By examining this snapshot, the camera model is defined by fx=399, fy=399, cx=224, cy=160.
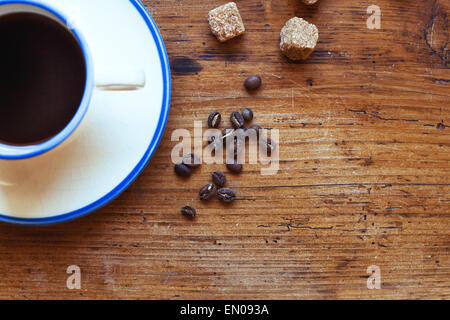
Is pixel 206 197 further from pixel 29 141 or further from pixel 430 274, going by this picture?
pixel 430 274

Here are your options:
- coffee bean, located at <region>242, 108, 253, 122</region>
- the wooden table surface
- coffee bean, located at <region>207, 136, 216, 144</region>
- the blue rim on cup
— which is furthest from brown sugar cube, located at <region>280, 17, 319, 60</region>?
the blue rim on cup

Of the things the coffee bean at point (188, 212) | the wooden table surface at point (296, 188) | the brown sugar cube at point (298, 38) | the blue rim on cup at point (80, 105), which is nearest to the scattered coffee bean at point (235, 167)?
the wooden table surface at point (296, 188)

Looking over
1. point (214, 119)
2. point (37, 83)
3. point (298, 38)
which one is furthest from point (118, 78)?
point (298, 38)

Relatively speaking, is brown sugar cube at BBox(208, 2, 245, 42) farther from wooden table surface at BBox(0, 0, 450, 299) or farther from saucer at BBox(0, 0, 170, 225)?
saucer at BBox(0, 0, 170, 225)

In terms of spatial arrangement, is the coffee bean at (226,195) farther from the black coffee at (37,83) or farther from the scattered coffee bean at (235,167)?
the black coffee at (37,83)

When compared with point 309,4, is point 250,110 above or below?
below

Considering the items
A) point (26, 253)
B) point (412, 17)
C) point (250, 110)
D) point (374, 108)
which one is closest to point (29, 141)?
point (26, 253)
